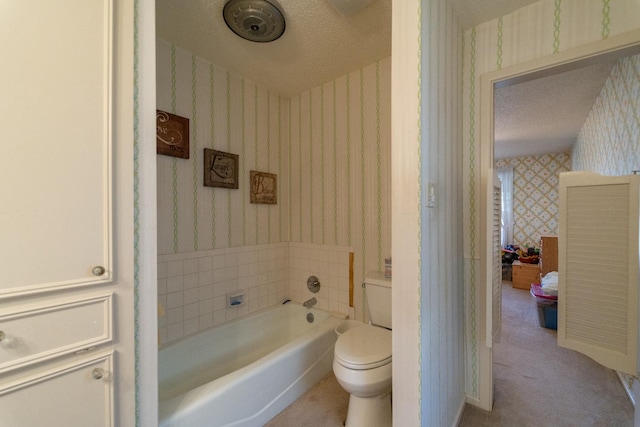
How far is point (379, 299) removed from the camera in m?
1.90

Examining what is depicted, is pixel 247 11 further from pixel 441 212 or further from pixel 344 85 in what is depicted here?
pixel 441 212

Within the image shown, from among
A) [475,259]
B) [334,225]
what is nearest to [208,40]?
[334,225]

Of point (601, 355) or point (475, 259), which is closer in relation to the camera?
point (601, 355)

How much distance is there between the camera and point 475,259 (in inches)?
66.6

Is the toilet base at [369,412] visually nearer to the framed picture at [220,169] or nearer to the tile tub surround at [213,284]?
the tile tub surround at [213,284]

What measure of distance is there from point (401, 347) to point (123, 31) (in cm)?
154

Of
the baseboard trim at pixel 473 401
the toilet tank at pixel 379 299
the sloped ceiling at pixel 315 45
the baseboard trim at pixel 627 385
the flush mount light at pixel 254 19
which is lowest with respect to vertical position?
the baseboard trim at pixel 473 401

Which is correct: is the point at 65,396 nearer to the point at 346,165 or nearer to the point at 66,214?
the point at 66,214

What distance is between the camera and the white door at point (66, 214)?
0.70 metres

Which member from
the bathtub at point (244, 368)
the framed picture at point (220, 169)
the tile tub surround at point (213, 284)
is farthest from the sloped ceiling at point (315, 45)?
the bathtub at point (244, 368)

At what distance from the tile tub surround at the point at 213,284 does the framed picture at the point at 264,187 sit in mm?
438

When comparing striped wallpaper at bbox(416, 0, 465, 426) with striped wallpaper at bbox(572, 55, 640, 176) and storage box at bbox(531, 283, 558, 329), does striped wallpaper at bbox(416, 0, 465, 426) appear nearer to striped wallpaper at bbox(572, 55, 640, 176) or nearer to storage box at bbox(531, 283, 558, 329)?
striped wallpaper at bbox(572, 55, 640, 176)

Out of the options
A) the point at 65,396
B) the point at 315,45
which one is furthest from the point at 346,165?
the point at 65,396

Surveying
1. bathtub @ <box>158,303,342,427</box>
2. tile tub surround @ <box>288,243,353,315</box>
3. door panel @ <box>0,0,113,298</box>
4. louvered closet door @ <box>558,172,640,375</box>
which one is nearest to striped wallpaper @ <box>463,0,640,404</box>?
louvered closet door @ <box>558,172,640,375</box>
